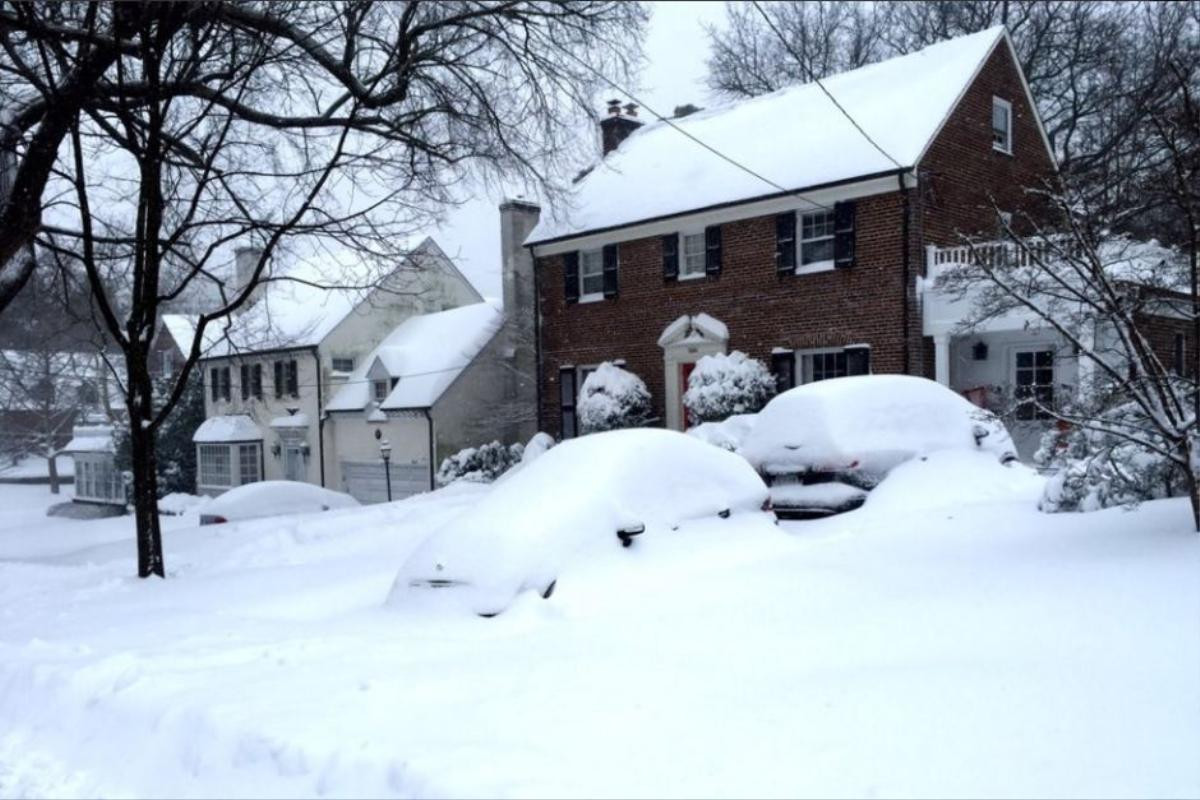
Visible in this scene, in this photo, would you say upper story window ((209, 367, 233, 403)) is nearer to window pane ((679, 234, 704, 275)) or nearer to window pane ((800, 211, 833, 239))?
window pane ((679, 234, 704, 275))

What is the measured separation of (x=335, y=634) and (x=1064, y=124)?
98.9ft

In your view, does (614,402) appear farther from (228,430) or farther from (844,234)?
(228,430)

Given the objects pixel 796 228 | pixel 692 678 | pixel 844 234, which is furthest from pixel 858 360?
pixel 692 678

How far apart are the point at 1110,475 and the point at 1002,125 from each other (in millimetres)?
16654

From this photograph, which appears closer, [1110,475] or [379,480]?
[1110,475]

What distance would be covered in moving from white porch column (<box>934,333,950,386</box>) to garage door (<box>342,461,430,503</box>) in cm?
1480

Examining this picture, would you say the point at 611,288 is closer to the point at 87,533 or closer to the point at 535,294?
the point at 535,294

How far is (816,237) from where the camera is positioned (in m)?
21.0

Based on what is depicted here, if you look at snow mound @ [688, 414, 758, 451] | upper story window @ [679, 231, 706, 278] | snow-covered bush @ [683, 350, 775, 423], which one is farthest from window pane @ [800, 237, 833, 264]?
snow mound @ [688, 414, 758, 451]

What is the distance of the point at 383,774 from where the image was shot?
14.3ft

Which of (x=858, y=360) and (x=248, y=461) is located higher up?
(x=858, y=360)

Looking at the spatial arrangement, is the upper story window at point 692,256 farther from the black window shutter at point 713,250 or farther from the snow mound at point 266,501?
the snow mound at point 266,501

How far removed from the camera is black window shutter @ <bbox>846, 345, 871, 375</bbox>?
19.9 metres

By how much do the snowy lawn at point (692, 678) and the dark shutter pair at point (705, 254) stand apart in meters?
13.8
